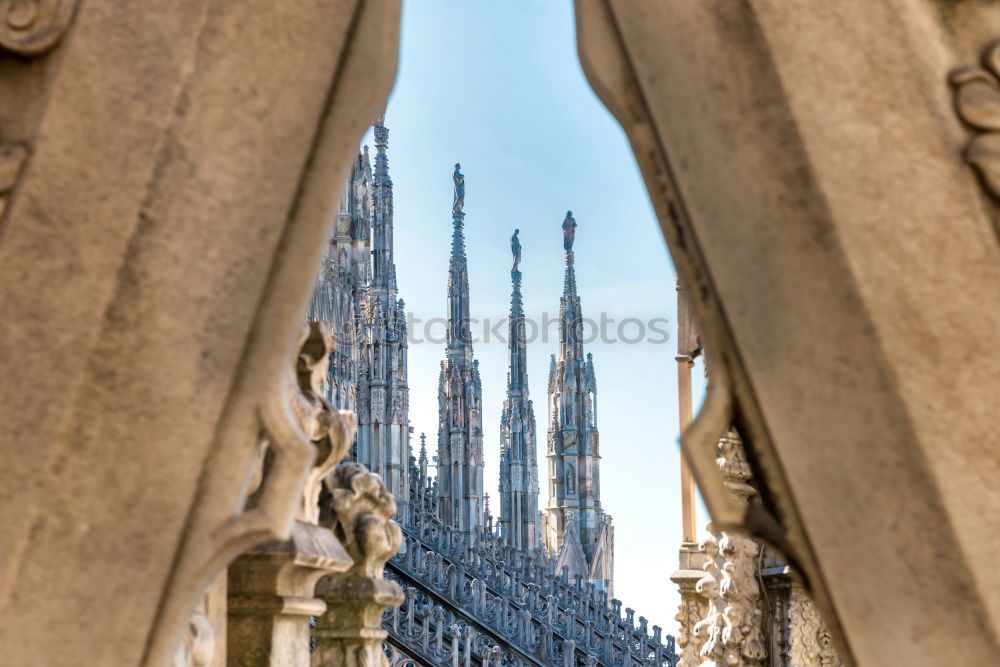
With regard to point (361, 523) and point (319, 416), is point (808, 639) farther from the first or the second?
point (319, 416)

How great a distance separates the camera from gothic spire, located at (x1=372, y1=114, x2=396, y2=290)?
24.0m

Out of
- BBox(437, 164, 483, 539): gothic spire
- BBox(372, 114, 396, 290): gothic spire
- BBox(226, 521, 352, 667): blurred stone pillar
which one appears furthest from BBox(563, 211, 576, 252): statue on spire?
BBox(226, 521, 352, 667): blurred stone pillar

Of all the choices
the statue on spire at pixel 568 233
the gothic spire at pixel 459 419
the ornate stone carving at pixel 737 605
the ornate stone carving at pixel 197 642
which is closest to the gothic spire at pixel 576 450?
the statue on spire at pixel 568 233

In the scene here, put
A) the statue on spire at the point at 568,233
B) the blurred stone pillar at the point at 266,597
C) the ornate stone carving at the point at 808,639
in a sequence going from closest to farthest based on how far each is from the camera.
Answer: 1. the blurred stone pillar at the point at 266,597
2. the ornate stone carving at the point at 808,639
3. the statue on spire at the point at 568,233

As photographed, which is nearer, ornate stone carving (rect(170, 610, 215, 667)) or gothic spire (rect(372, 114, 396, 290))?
ornate stone carving (rect(170, 610, 215, 667))

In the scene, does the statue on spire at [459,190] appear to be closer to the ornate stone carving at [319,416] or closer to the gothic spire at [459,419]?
the gothic spire at [459,419]

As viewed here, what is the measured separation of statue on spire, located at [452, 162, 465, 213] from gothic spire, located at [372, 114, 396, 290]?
6040 millimetres

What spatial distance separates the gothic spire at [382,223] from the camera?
2403 cm

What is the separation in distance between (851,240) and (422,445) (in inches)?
1075

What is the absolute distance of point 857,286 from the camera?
136 cm

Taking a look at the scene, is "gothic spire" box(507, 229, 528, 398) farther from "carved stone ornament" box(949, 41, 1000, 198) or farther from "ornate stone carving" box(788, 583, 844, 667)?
"carved stone ornament" box(949, 41, 1000, 198)

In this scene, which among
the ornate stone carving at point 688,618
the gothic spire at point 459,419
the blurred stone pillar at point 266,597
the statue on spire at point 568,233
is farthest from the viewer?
the statue on spire at point 568,233

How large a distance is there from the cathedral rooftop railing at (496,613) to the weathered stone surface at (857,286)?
41.3 feet

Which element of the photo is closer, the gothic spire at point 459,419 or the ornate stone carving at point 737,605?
the ornate stone carving at point 737,605
